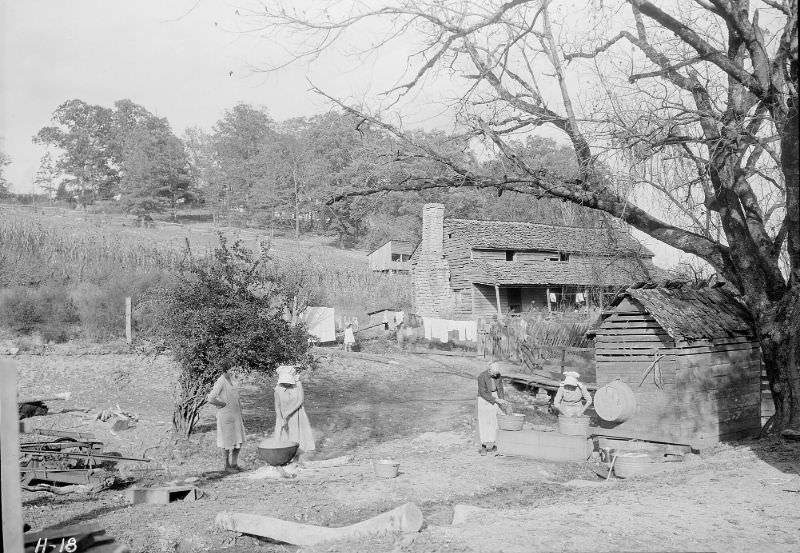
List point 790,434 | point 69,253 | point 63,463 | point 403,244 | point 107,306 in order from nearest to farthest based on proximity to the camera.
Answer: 1. point 790,434
2. point 63,463
3. point 107,306
4. point 69,253
5. point 403,244

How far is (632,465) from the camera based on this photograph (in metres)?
9.55

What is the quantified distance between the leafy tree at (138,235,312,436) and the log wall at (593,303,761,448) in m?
5.69

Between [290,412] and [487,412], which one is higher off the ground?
[290,412]

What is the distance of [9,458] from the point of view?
10.1ft

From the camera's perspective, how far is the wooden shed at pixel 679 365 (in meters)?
10.9

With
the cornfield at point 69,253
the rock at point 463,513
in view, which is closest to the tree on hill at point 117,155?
the cornfield at point 69,253

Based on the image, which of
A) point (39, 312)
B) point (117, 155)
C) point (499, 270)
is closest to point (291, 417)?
point (39, 312)

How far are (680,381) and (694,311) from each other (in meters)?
1.26

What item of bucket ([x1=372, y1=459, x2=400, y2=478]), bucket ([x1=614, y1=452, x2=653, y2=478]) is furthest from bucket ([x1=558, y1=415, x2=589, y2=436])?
→ bucket ([x1=372, y1=459, x2=400, y2=478])

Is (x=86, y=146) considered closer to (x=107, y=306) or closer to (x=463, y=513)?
(x=107, y=306)

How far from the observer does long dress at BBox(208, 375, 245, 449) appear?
411 inches

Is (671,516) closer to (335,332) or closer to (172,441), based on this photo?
(172,441)

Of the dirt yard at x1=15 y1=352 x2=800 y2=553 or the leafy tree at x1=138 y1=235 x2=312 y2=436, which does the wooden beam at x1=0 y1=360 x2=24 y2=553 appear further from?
the leafy tree at x1=138 y1=235 x2=312 y2=436

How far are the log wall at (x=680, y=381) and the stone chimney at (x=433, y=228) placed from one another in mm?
24621
